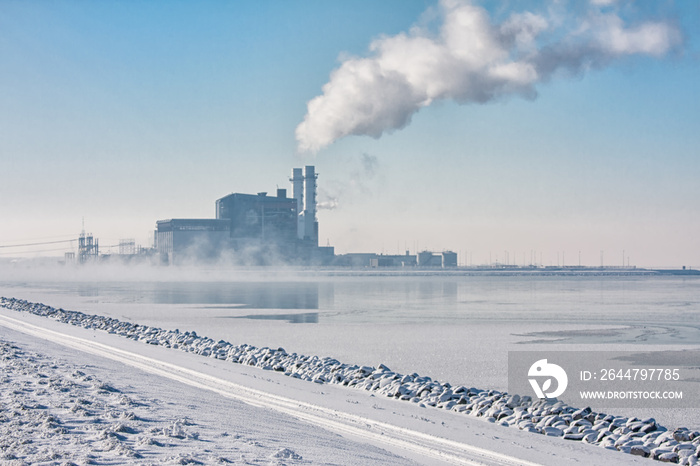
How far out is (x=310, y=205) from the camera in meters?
122

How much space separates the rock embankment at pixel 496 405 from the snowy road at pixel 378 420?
0.97ft

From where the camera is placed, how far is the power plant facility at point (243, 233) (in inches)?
4439

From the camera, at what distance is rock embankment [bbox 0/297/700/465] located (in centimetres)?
787

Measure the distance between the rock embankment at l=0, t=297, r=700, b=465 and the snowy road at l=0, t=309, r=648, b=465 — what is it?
295mm

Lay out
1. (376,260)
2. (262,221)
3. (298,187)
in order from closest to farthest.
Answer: (262,221)
(298,187)
(376,260)

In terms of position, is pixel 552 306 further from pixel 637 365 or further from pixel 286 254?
pixel 286 254

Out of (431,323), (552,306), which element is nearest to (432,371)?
(431,323)

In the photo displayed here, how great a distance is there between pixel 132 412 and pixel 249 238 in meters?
109

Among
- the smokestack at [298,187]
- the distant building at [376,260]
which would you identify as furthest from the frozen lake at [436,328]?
the distant building at [376,260]

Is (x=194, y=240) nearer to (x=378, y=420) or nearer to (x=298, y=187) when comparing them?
(x=298, y=187)

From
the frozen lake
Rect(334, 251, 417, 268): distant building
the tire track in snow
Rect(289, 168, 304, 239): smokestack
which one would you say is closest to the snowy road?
the tire track in snow

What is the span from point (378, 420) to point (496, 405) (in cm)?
183

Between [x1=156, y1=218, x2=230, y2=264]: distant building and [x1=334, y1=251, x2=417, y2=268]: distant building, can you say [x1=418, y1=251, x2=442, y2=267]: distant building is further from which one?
[x1=156, y1=218, x2=230, y2=264]: distant building

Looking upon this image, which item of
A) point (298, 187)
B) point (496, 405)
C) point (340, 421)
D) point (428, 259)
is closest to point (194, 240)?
point (298, 187)
